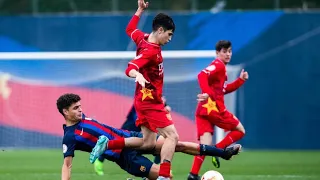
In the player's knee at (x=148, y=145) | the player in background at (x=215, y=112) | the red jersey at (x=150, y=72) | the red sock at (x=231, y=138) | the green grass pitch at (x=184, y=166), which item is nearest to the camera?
the red jersey at (x=150, y=72)

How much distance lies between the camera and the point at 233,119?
1156 centimetres

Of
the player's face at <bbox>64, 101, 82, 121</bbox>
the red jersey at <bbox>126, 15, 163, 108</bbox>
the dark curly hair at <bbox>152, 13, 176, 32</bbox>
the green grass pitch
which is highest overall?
the dark curly hair at <bbox>152, 13, 176, 32</bbox>

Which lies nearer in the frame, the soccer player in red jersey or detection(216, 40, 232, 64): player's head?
the soccer player in red jersey

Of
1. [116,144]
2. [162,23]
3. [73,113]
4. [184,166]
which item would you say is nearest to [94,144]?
[116,144]

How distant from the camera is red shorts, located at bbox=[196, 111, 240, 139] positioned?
11516 millimetres

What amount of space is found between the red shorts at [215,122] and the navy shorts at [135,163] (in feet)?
7.48

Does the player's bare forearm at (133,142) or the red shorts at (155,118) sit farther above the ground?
the red shorts at (155,118)

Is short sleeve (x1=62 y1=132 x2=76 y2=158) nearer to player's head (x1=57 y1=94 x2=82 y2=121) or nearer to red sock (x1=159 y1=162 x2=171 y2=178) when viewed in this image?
player's head (x1=57 y1=94 x2=82 y2=121)

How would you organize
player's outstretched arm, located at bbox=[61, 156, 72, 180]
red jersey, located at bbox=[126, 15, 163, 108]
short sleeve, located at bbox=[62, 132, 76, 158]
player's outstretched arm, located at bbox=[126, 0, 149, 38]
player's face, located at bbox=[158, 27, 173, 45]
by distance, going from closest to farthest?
player's outstretched arm, located at bbox=[61, 156, 72, 180], short sleeve, located at bbox=[62, 132, 76, 158], red jersey, located at bbox=[126, 15, 163, 108], player's face, located at bbox=[158, 27, 173, 45], player's outstretched arm, located at bbox=[126, 0, 149, 38]

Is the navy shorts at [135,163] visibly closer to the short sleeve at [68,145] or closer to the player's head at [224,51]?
the short sleeve at [68,145]

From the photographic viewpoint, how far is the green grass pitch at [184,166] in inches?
460

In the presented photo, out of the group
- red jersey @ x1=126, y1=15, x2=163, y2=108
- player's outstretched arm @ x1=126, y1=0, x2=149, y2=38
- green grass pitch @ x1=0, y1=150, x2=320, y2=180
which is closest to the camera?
red jersey @ x1=126, y1=15, x2=163, y2=108

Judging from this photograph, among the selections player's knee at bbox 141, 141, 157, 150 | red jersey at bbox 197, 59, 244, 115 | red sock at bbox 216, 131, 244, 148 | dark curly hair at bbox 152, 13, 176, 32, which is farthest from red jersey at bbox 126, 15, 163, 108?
red sock at bbox 216, 131, 244, 148

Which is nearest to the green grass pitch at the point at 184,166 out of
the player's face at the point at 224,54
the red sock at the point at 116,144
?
the player's face at the point at 224,54
